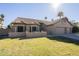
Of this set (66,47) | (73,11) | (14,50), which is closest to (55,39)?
(66,47)

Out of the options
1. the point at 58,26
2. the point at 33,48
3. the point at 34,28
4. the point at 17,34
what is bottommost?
the point at 33,48

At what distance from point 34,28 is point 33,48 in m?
3.98

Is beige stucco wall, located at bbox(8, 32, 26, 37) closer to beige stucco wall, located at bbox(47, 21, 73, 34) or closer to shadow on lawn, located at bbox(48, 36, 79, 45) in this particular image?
beige stucco wall, located at bbox(47, 21, 73, 34)

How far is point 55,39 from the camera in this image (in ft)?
38.4

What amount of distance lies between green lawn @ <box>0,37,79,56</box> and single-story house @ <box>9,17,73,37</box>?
78cm

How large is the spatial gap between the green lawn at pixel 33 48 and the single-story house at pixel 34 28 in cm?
78

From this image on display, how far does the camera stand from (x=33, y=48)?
9.81 m

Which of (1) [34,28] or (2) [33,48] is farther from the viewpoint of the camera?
(1) [34,28]

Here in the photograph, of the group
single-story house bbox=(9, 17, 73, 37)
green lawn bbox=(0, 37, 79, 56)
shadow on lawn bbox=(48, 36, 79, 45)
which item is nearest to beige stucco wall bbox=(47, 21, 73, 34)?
single-story house bbox=(9, 17, 73, 37)

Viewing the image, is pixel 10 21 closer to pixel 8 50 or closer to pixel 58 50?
pixel 8 50

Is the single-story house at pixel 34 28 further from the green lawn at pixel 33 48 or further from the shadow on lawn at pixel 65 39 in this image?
the green lawn at pixel 33 48

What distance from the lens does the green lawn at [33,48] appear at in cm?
893

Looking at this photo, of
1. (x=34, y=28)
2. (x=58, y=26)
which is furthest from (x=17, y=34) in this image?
(x=58, y=26)

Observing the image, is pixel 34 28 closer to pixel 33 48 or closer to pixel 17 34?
pixel 17 34
